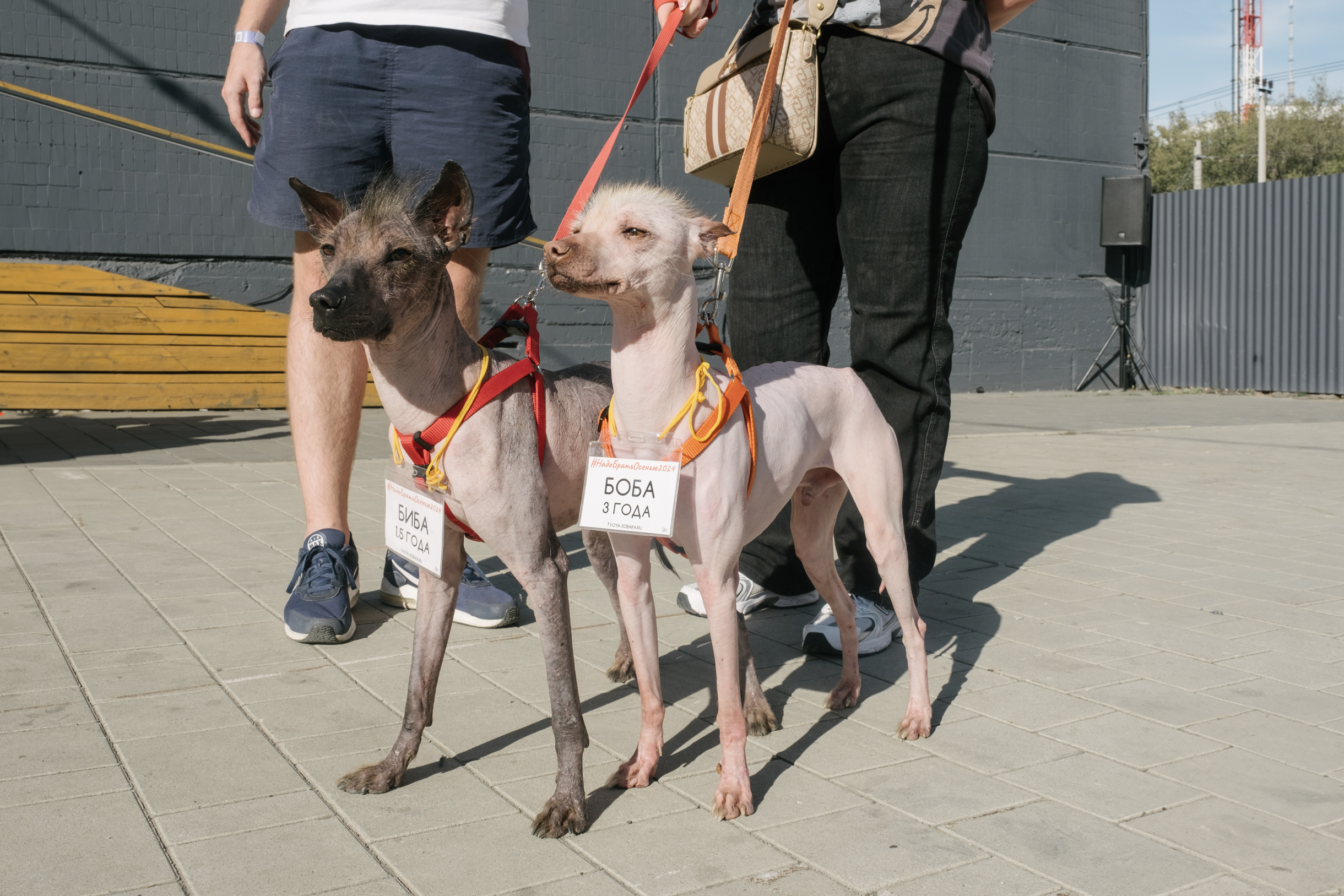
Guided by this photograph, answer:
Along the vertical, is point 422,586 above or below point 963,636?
above

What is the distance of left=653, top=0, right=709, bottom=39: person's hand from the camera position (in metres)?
3.00

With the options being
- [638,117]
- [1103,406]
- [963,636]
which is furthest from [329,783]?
[1103,406]

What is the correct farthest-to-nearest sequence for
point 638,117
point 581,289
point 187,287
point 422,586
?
point 638,117, point 187,287, point 422,586, point 581,289

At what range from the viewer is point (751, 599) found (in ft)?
13.0

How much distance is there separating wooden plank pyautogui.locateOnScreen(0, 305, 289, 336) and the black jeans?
5.62m

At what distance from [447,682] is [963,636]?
1.71 meters

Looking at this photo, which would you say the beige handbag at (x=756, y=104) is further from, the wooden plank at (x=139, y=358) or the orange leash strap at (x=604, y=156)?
the wooden plank at (x=139, y=358)

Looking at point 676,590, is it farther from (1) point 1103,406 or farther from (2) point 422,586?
(1) point 1103,406

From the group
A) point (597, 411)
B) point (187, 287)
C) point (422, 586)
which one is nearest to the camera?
point (422, 586)

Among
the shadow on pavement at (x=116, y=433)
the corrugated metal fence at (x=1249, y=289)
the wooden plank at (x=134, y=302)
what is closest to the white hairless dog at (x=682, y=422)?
the shadow on pavement at (x=116, y=433)

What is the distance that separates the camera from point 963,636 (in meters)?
3.68

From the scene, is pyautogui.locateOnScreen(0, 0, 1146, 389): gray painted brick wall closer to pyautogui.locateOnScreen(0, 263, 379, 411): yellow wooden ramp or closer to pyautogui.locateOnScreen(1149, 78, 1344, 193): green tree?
pyautogui.locateOnScreen(0, 263, 379, 411): yellow wooden ramp

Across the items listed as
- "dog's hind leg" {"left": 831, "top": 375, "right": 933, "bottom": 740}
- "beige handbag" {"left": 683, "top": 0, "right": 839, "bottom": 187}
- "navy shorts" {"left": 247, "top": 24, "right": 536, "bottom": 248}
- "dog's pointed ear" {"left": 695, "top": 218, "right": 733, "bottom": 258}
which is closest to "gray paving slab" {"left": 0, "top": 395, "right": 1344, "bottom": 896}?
"dog's hind leg" {"left": 831, "top": 375, "right": 933, "bottom": 740}

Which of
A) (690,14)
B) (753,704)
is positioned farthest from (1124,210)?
(753,704)
